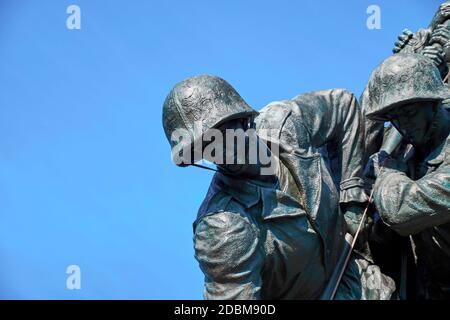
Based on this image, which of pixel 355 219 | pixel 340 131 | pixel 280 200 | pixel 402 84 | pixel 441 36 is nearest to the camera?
pixel 402 84

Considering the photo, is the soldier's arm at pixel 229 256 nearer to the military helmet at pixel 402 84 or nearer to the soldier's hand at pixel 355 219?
the soldier's hand at pixel 355 219

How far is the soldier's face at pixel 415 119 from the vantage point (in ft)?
28.8

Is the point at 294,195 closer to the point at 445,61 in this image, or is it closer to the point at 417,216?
the point at 417,216

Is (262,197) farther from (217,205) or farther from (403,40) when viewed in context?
(403,40)

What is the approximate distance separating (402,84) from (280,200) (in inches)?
47.0

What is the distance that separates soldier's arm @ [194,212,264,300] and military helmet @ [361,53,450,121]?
1.33m

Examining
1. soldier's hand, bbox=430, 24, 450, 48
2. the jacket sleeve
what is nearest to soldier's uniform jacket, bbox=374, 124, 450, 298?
the jacket sleeve

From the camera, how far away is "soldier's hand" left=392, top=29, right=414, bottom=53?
10812mm

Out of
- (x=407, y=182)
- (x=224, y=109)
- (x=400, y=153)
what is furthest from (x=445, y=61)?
(x=224, y=109)

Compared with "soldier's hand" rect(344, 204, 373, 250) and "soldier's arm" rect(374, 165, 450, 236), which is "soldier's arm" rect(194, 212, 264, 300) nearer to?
"soldier's arm" rect(374, 165, 450, 236)

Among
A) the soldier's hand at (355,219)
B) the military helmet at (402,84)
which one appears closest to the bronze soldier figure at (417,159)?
the military helmet at (402,84)

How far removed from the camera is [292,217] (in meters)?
8.75

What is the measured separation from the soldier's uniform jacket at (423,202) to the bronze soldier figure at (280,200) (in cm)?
42

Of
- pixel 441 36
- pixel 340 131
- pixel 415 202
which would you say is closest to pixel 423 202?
pixel 415 202
